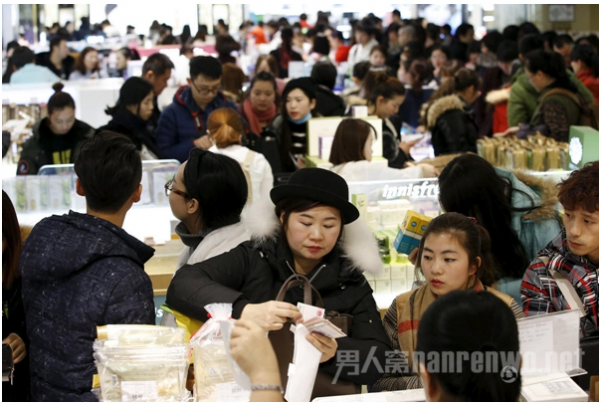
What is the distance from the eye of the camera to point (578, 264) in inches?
114

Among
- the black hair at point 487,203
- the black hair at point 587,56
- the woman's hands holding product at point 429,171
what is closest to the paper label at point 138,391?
the black hair at point 487,203

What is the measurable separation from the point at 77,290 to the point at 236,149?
265 cm

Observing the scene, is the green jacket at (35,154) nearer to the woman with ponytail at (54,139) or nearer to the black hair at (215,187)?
the woman with ponytail at (54,139)

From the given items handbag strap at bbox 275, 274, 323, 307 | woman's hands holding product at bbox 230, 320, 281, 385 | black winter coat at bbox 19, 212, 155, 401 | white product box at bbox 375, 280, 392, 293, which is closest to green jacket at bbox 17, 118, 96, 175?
white product box at bbox 375, 280, 392, 293

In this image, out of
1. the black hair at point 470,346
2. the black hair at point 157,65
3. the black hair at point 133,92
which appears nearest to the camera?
the black hair at point 470,346

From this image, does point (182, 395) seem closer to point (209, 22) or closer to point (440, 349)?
point (440, 349)

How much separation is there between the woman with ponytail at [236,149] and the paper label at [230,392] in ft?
8.30

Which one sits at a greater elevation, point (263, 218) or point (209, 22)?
point (209, 22)

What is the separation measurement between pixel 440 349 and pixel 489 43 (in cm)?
1012

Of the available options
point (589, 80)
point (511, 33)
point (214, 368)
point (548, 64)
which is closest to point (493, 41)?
point (511, 33)

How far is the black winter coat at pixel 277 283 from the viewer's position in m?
2.60

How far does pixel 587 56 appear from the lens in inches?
331

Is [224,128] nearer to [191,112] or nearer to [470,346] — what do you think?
[191,112]

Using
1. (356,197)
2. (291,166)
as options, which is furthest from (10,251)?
(291,166)
